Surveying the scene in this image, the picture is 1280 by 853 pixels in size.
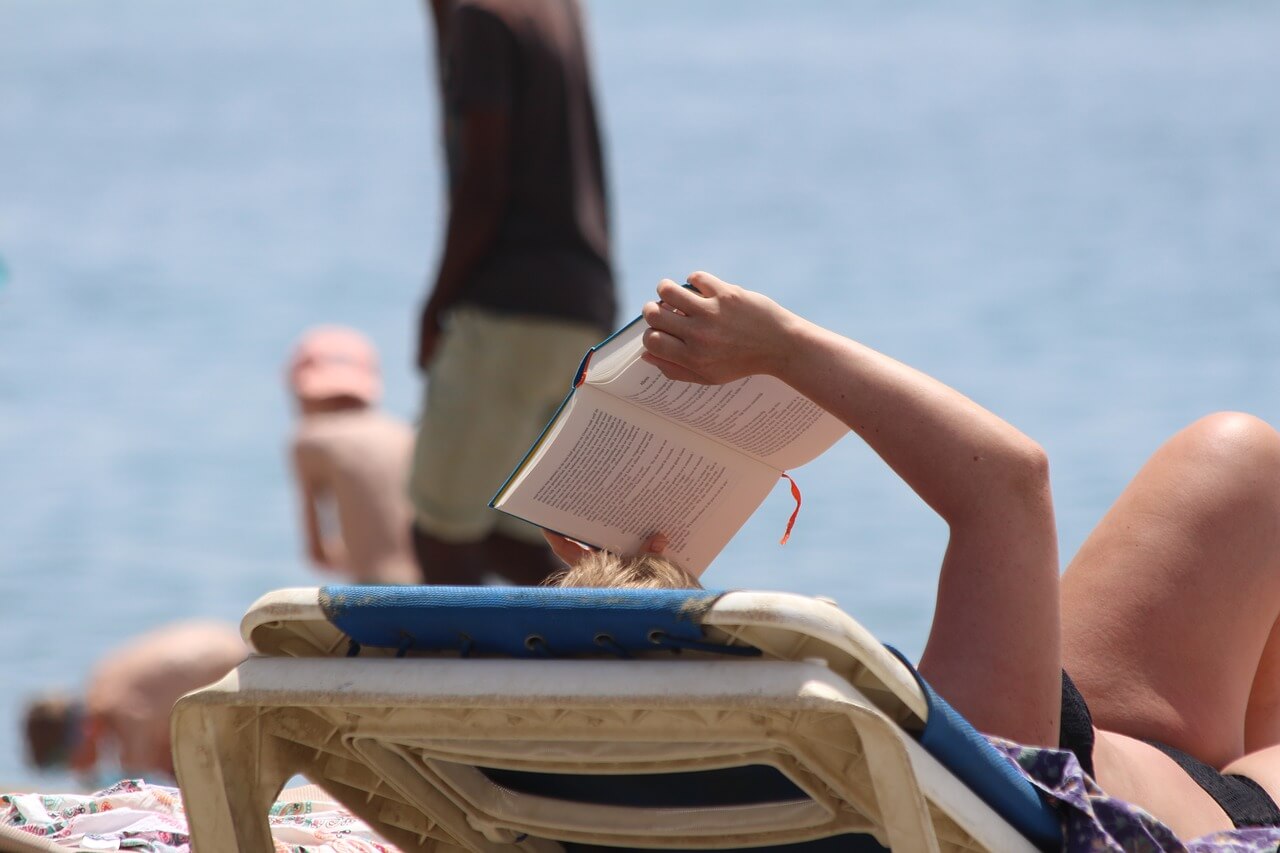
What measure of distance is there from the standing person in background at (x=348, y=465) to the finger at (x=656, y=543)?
3.57 metres

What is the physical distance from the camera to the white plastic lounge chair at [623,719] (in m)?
1.57

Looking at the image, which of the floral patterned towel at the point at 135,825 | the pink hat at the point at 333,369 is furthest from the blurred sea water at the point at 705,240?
the floral patterned towel at the point at 135,825

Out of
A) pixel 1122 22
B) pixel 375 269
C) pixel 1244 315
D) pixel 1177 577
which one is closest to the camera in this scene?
pixel 1177 577

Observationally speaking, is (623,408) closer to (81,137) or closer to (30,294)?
(30,294)

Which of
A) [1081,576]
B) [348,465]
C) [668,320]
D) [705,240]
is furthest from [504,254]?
[705,240]

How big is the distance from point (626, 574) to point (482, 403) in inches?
108

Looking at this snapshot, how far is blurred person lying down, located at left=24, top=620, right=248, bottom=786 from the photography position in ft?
14.7

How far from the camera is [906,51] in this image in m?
38.9

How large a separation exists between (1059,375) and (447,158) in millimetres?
11432

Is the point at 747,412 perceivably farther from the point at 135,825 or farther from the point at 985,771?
the point at 135,825

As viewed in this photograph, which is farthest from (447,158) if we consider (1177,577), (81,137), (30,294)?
(81,137)

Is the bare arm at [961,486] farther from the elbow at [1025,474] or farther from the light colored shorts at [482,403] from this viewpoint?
the light colored shorts at [482,403]

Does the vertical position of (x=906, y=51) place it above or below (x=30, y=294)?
above

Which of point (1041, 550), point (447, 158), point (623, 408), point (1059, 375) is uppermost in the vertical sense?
point (447, 158)
